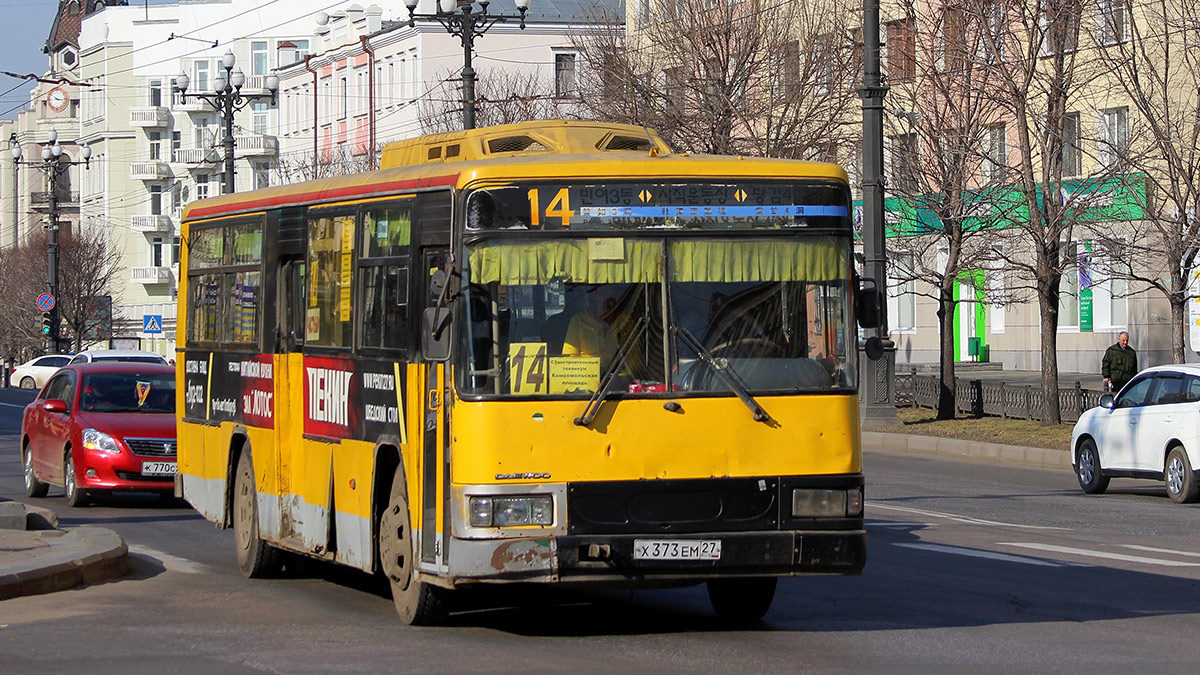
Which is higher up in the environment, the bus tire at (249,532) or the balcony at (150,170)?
the balcony at (150,170)

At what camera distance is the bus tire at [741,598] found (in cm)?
1022

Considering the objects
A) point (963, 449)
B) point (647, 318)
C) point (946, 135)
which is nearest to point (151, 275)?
point (946, 135)

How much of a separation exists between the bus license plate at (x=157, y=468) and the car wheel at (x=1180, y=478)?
10835mm

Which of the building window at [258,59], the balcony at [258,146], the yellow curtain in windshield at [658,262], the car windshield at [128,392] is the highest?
the building window at [258,59]

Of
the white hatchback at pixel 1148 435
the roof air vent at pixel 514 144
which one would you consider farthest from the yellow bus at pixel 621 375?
the white hatchback at pixel 1148 435

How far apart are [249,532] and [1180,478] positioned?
1131cm

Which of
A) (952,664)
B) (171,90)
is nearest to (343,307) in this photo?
(952,664)

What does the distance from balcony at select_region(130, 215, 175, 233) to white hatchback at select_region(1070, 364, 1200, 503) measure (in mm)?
86446

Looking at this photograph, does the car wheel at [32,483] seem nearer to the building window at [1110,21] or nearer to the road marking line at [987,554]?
the road marking line at [987,554]

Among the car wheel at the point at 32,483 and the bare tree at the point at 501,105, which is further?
the bare tree at the point at 501,105

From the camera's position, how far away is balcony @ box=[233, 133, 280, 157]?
298ft

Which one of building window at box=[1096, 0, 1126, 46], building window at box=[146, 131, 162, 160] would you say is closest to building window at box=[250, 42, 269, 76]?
building window at box=[146, 131, 162, 160]

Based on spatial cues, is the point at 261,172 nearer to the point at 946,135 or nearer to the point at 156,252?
the point at 156,252

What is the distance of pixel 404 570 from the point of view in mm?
10086
